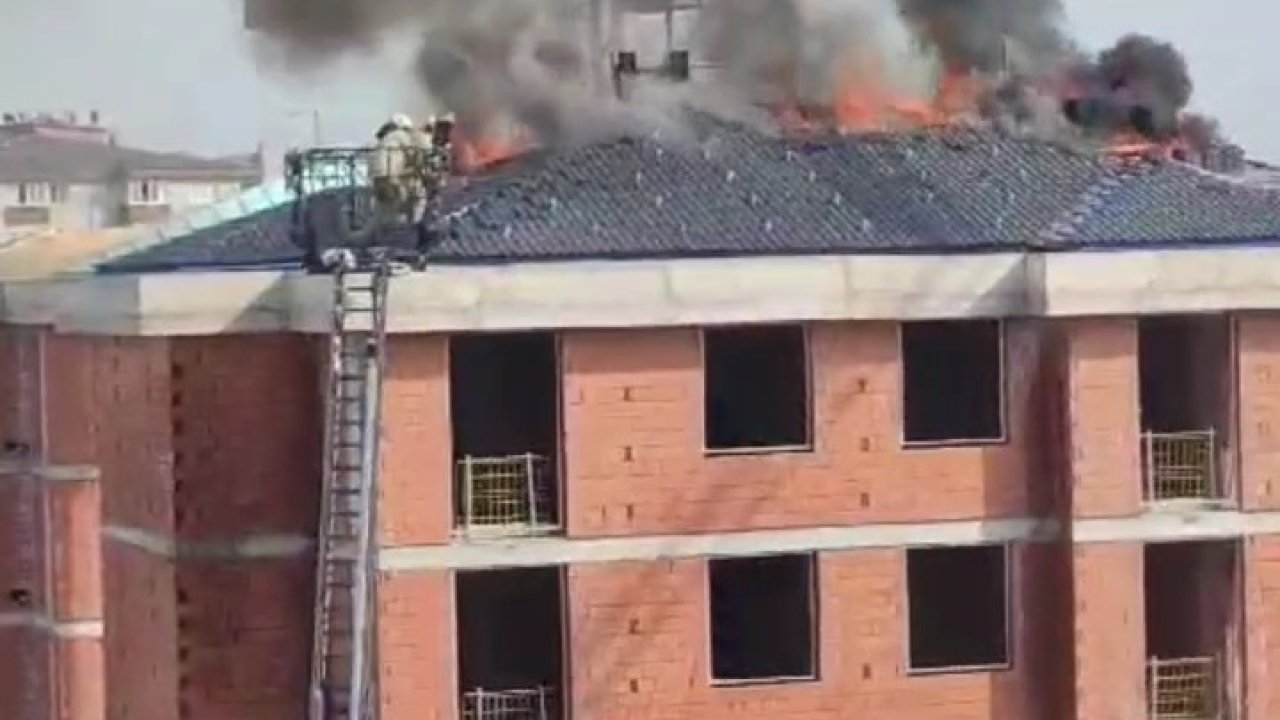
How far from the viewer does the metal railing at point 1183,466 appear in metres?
19.2

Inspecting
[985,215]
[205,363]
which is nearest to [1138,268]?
[985,215]

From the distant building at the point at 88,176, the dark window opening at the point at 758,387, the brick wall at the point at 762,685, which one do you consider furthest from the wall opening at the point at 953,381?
the distant building at the point at 88,176

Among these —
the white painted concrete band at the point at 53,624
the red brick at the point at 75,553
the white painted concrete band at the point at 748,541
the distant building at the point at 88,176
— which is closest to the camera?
the white painted concrete band at the point at 748,541

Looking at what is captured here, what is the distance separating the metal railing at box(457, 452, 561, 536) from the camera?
18219 mm

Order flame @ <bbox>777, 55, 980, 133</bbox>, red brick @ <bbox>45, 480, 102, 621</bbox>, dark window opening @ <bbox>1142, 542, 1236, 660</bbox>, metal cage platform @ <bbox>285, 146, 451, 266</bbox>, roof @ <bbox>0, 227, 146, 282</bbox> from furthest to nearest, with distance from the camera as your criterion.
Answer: roof @ <bbox>0, 227, 146, 282</bbox> < red brick @ <bbox>45, 480, 102, 621</bbox> < flame @ <bbox>777, 55, 980, 133</bbox> < dark window opening @ <bbox>1142, 542, 1236, 660</bbox> < metal cage platform @ <bbox>285, 146, 451, 266</bbox>

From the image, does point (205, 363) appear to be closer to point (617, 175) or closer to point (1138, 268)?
point (617, 175)

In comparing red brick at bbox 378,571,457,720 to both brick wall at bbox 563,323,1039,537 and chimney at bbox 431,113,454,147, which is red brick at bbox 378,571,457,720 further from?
chimney at bbox 431,113,454,147

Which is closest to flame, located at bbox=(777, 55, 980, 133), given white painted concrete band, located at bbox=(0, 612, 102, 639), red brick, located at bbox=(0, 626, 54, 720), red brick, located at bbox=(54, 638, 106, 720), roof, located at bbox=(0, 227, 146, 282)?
white painted concrete band, located at bbox=(0, 612, 102, 639)

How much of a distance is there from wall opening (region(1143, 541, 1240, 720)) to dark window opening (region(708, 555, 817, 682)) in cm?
280

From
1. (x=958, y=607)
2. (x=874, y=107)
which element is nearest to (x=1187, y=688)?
(x=958, y=607)

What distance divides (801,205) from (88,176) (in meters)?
60.7

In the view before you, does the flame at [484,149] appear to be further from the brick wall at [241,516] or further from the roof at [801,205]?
the brick wall at [241,516]

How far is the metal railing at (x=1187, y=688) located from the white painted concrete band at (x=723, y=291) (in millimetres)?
2869

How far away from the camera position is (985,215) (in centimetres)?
1991
